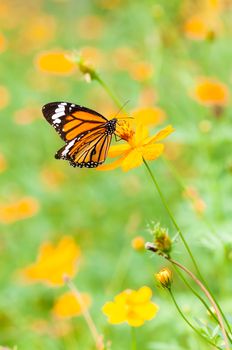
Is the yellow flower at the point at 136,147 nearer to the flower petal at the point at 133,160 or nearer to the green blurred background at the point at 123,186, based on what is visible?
the flower petal at the point at 133,160

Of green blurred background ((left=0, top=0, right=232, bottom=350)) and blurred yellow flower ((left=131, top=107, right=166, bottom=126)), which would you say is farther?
blurred yellow flower ((left=131, top=107, right=166, bottom=126))

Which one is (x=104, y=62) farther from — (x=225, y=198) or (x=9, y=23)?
(x=225, y=198)

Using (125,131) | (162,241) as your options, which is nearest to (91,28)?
(125,131)

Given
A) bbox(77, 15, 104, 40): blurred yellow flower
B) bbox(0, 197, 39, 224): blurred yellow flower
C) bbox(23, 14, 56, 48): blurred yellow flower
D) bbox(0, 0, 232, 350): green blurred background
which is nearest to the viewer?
bbox(0, 0, 232, 350): green blurred background

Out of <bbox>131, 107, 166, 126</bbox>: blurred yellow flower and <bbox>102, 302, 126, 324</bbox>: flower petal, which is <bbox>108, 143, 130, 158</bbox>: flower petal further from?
<bbox>131, 107, 166, 126</bbox>: blurred yellow flower

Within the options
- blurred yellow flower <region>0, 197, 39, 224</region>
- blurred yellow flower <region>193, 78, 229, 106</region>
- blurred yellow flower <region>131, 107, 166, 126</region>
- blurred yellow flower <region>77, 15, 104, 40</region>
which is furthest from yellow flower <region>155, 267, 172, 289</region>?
blurred yellow flower <region>77, 15, 104, 40</region>

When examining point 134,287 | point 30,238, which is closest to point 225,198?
point 134,287

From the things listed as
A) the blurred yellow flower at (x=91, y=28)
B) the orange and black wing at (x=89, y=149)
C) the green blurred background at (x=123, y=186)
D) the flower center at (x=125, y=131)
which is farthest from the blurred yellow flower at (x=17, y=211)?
the blurred yellow flower at (x=91, y=28)
